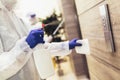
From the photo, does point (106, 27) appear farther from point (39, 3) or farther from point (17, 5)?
point (39, 3)

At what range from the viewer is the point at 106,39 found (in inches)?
26.9

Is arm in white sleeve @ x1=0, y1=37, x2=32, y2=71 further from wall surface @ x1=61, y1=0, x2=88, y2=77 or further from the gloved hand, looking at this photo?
wall surface @ x1=61, y1=0, x2=88, y2=77

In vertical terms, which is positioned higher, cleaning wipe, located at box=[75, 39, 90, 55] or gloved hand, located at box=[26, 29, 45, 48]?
gloved hand, located at box=[26, 29, 45, 48]

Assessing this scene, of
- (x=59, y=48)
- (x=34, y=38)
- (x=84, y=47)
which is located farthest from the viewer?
(x=59, y=48)

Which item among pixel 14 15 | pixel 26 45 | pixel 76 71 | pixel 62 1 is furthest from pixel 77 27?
pixel 26 45

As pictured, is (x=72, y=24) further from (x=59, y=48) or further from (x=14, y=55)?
(x=14, y=55)

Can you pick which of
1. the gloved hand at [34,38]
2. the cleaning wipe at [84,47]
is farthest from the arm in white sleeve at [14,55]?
the cleaning wipe at [84,47]

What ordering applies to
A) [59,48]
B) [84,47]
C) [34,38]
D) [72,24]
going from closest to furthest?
[34,38], [84,47], [59,48], [72,24]

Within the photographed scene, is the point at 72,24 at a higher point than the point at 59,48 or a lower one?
higher

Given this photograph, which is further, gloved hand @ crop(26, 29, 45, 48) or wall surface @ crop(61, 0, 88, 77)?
wall surface @ crop(61, 0, 88, 77)

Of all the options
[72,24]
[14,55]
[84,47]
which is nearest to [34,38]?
[14,55]

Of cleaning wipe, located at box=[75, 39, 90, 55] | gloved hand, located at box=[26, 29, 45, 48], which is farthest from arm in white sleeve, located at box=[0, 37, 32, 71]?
cleaning wipe, located at box=[75, 39, 90, 55]

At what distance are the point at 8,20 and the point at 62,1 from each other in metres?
1.72

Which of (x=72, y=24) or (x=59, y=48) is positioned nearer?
(x=59, y=48)
